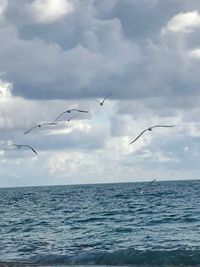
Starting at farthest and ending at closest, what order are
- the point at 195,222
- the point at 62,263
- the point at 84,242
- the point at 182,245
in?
1. the point at 195,222
2. the point at 84,242
3. the point at 182,245
4. the point at 62,263

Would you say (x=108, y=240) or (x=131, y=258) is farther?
(x=108, y=240)

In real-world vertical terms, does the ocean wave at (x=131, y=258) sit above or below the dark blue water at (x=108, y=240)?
below

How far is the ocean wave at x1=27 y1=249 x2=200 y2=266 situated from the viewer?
31.6 m

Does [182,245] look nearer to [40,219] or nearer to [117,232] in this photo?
[117,232]

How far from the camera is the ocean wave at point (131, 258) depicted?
3162 cm

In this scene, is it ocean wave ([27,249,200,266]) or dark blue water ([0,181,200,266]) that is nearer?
ocean wave ([27,249,200,266])

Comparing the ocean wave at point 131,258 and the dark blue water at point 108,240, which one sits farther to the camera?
the dark blue water at point 108,240

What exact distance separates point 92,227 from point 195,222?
840 cm

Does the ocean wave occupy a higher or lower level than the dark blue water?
lower

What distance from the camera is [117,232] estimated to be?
→ 44.6 meters

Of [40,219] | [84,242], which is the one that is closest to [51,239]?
[84,242]

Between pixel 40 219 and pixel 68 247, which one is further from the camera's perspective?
pixel 40 219

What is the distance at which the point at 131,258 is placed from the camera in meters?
32.9

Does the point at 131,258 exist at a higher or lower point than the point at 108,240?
lower
